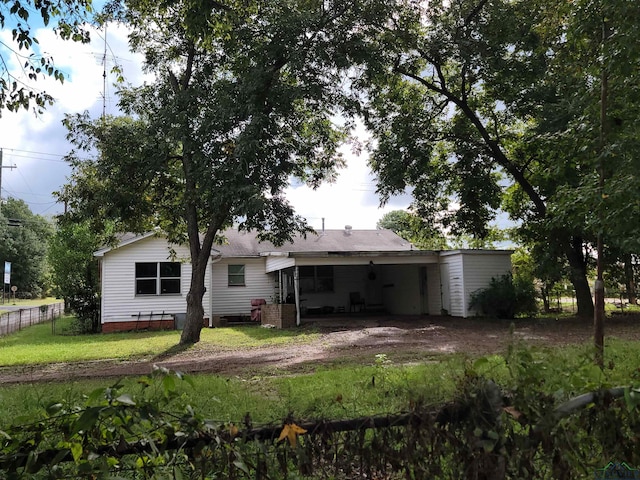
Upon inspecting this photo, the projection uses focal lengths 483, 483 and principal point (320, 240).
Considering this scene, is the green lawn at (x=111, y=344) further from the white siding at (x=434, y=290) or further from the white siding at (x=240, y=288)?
the white siding at (x=434, y=290)

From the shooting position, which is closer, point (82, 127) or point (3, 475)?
point (3, 475)

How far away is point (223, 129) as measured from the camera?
38.7 feet

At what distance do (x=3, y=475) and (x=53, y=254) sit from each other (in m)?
21.5

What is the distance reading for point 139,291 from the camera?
65.7ft

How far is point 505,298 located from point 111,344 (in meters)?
13.3

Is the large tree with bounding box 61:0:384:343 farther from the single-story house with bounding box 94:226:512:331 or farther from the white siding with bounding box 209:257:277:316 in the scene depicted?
the white siding with bounding box 209:257:277:316

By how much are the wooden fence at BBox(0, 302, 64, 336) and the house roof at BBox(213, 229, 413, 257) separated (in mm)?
8658

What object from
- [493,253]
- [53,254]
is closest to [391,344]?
[493,253]

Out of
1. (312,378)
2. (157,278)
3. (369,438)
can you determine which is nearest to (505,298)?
(312,378)

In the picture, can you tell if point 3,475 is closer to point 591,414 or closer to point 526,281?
point 591,414

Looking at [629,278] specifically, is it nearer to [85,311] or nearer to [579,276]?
[579,276]

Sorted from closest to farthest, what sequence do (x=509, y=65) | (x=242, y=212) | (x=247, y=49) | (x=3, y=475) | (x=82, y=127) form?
(x=3, y=475) < (x=242, y=212) < (x=247, y=49) < (x=82, y=127) < (x=509, y=65)

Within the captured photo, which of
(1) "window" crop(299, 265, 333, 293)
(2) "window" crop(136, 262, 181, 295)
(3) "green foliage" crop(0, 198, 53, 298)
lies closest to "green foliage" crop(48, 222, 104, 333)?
(2) "window" crop(136, 262, 181, 295)

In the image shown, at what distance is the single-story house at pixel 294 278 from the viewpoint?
18391mm
